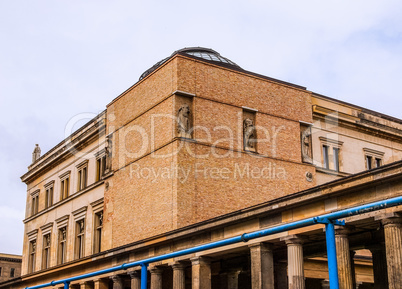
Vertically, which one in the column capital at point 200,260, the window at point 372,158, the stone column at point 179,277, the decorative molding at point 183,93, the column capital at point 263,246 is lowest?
the stone column at point 179,277

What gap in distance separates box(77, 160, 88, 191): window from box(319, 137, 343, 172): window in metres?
16.5

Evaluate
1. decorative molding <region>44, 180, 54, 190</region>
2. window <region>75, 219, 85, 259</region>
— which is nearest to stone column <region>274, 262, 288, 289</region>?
window <region>75, 219, 85, 259</region>

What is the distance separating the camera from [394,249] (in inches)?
725

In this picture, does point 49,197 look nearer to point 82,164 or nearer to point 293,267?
point 82,164

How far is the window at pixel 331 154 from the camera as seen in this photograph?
37531 mm

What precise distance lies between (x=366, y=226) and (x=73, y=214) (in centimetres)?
2590

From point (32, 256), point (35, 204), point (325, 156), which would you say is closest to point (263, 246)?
point (325, 156)

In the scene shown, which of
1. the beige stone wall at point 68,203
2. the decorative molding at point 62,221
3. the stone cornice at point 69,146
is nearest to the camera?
the beige stone wall at point 68,203

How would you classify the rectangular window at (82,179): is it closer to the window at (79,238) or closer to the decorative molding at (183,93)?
the window at (79,238)

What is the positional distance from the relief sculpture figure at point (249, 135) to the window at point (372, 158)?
10016 millimetres

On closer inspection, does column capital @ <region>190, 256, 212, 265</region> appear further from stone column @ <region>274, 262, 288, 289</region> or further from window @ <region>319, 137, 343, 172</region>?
window @ <region>319, 137, 343, 172</region>

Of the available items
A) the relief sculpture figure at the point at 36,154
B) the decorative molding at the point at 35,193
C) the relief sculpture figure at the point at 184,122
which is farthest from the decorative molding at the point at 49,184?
the relief sculpture figure at the point at 184,122

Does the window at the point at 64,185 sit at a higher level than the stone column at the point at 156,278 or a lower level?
higher

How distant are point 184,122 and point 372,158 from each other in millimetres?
15474
